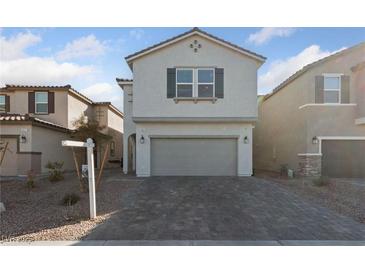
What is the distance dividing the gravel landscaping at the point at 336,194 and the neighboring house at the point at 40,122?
13243 mm

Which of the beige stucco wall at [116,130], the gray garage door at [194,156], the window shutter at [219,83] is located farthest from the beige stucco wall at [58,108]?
the window shutter at [219,83]

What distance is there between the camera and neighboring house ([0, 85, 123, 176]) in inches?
572

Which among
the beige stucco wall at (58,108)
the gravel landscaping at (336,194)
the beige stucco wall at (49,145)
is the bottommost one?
the gravel landscaping at (336,194)

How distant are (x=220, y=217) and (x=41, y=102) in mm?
15582

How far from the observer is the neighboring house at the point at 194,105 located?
538 inches

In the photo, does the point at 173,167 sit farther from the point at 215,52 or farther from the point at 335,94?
the point at 335,94

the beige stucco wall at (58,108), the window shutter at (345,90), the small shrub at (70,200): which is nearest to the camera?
the small shrub at (70,200)

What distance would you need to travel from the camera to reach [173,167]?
14.1m

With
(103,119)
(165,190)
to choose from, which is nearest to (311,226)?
(165,190)

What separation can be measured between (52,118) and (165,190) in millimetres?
11295

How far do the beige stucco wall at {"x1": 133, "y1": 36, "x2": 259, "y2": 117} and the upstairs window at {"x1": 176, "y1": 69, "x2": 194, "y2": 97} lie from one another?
0.39m

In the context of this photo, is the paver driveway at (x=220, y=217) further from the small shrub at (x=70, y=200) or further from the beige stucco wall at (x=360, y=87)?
the beige stucco wall at (x=360, y=87)

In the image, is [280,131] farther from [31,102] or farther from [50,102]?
[31,102]

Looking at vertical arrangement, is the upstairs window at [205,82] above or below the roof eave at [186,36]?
below
